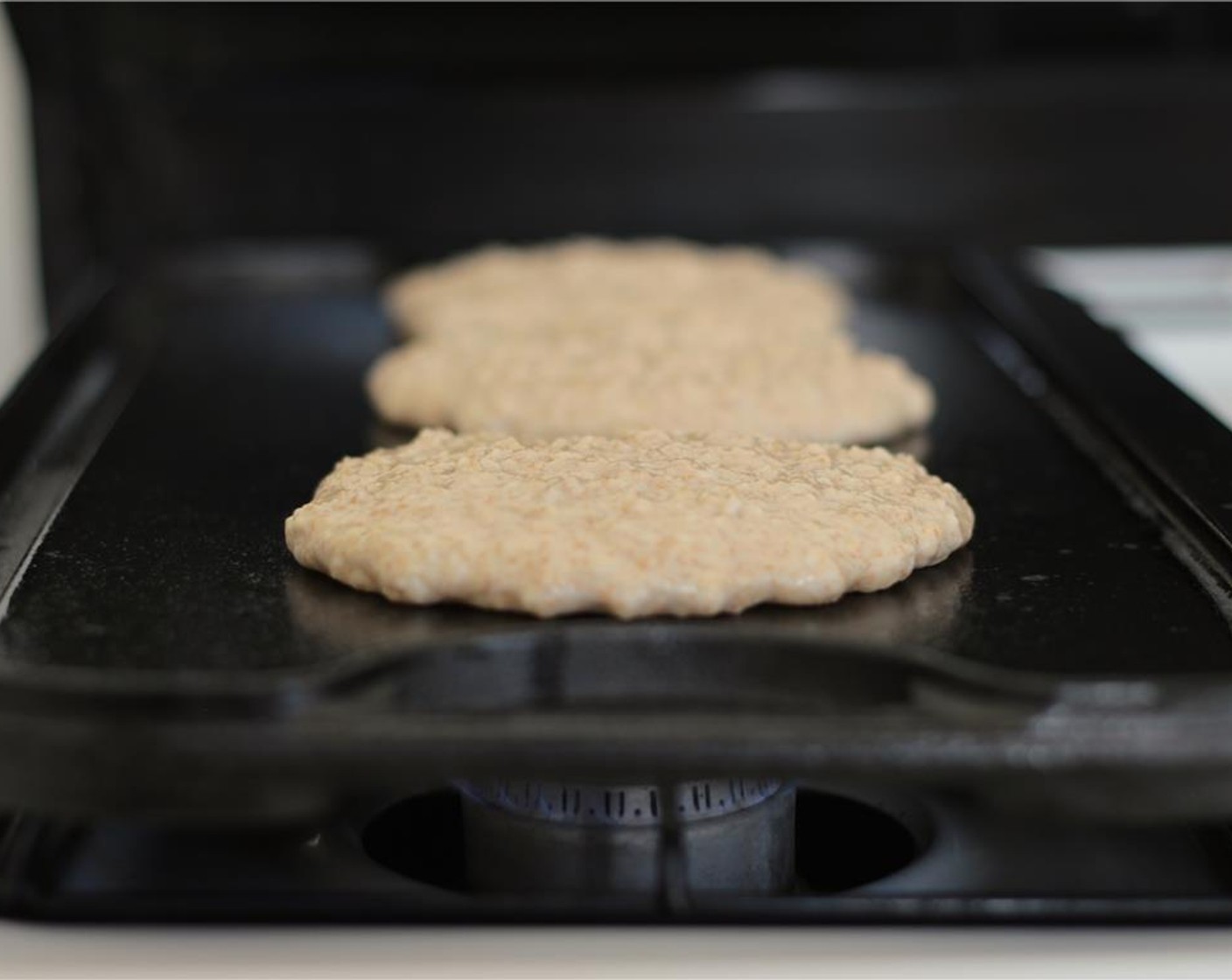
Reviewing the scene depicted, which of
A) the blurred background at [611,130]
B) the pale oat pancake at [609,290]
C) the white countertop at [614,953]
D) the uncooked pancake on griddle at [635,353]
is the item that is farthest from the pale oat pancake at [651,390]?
the white countertop at [614,953]

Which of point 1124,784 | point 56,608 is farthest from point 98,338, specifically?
point 1124,784

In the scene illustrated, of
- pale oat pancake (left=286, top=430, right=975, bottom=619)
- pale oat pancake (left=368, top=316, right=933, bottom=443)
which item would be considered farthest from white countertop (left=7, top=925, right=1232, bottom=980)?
pale oat pancake (left=368, top=316, right=933, bottom=443)

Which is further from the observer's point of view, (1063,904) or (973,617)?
(973,617)

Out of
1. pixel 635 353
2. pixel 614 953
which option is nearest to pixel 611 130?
pixel 635 353

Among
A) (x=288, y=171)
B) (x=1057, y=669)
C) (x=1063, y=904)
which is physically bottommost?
(x=1063, y=904)

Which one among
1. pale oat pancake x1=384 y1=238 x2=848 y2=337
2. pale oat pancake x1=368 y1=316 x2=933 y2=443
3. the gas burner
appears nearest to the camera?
the gas burner

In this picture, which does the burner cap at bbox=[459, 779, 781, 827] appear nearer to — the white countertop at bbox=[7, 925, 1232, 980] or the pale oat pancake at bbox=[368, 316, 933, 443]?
the white countertop at bbox=[7, 925, 1232, 980]

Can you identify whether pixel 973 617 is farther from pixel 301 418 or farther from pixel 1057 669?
pixel 301 418
